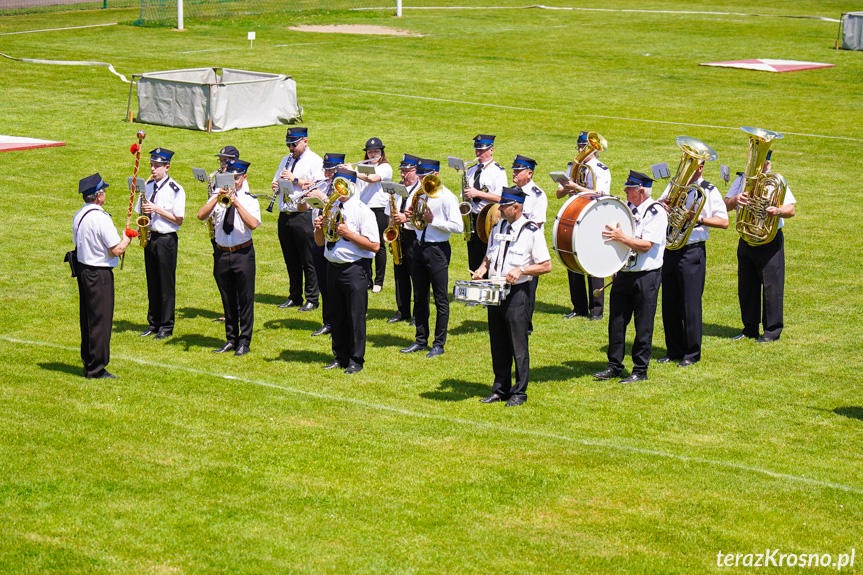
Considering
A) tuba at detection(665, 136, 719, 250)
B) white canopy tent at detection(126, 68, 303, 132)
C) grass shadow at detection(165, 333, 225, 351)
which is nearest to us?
tuba at detection(665, 136, 719, 250)

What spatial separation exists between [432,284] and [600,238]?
2.86 meters

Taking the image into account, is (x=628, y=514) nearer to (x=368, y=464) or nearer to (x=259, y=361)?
(x=368, y=464)

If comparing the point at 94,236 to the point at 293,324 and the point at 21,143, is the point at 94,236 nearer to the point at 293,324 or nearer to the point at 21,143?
the point at 293,324

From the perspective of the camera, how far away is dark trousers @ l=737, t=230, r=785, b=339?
14.8 meters

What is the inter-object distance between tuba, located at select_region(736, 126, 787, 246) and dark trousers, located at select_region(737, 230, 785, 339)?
11.9 inches

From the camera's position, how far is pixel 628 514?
30.8 feet

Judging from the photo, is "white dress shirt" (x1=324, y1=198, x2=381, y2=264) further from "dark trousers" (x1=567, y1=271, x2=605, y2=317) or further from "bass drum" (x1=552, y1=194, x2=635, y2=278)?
"dark trousers" (x1=567, y1=271, x2=605, y2=317)

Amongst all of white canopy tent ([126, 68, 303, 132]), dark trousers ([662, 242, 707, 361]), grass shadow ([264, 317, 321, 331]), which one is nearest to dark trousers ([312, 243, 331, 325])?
grass shadow ([264, 317, 321, 331])

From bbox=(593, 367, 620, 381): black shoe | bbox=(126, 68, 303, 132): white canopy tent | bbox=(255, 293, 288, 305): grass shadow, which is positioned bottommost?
bbox=(593, 367, 620, 381): black shoe

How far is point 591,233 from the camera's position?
486 inches

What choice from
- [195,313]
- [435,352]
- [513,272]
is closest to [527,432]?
Answer: [513,272]

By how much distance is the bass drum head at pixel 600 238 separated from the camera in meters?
12.3

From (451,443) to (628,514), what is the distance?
2226mm

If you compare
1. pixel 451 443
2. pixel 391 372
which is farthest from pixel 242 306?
pixel 451 443
